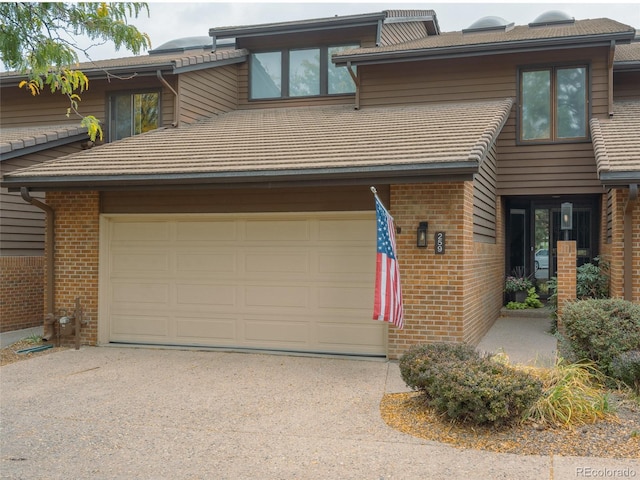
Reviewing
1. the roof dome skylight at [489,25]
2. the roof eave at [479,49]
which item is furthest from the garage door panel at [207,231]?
the roof dome skylight at [489,25]

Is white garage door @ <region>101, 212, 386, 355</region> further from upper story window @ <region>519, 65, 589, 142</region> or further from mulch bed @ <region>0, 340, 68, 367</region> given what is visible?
upper story window @ <region>519, 65, 589, 142</region>

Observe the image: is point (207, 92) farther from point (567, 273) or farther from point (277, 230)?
point (567, 273)

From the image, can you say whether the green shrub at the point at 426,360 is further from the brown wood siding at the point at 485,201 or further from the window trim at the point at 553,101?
the window trim at the point at 553,101

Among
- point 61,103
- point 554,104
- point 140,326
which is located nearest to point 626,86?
point 554,104

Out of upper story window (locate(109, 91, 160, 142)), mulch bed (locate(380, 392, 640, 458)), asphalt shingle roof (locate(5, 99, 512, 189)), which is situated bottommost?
mulch bed (locate(380, 392, 640, 458))

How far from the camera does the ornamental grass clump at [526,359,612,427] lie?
5574 mm

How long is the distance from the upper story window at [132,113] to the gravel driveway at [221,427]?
617 cm

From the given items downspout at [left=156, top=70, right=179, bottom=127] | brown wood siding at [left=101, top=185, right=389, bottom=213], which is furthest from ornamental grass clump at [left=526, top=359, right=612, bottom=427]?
downspout at [left=156, top=70, right=179, bottom=127]

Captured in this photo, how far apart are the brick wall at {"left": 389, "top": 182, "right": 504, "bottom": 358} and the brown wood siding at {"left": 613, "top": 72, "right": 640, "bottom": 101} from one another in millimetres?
6303

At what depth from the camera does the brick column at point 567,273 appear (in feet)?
31.2

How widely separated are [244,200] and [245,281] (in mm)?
1258

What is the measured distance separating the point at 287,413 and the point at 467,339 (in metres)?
3.60

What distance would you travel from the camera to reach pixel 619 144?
380 inches

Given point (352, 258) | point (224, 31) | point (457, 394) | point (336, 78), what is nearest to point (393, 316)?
point (352, 258)
